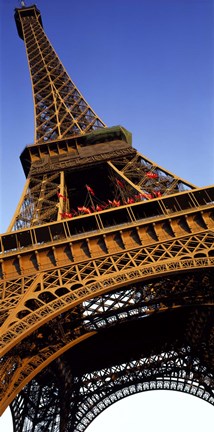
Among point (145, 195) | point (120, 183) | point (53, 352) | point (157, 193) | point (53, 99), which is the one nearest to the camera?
point (53, 352)

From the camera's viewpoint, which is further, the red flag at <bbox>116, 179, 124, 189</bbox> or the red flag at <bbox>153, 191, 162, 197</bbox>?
the red flag at <bbox>116, 179, 124, 189</bbox>

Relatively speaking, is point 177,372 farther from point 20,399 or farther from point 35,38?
point 35,38

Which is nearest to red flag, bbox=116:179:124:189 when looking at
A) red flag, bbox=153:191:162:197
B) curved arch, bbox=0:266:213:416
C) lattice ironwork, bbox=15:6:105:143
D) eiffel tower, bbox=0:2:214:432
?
eiffel tower, bbox=0:2:214:432

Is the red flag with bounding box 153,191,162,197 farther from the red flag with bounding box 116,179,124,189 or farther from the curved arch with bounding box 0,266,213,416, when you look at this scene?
the curved arch with bounding box 0,266,213,416

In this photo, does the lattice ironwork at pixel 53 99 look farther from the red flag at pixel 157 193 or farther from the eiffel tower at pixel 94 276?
the red flag at pixel 157 193

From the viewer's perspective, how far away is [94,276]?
55.1ft

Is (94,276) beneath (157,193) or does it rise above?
beneath

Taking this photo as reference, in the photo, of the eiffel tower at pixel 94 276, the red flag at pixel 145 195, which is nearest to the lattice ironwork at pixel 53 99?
the eiffel tower at pixel 94 276

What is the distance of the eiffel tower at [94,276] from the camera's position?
16516 mm

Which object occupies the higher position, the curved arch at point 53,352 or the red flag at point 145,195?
the red flag at point 145,195

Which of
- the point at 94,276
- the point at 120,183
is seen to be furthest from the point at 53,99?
the point at 94,276

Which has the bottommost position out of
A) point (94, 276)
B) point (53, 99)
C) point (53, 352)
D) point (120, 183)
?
point (53, 352)

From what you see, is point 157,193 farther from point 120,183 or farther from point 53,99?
point 53,99

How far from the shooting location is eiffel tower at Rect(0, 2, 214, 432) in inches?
650
